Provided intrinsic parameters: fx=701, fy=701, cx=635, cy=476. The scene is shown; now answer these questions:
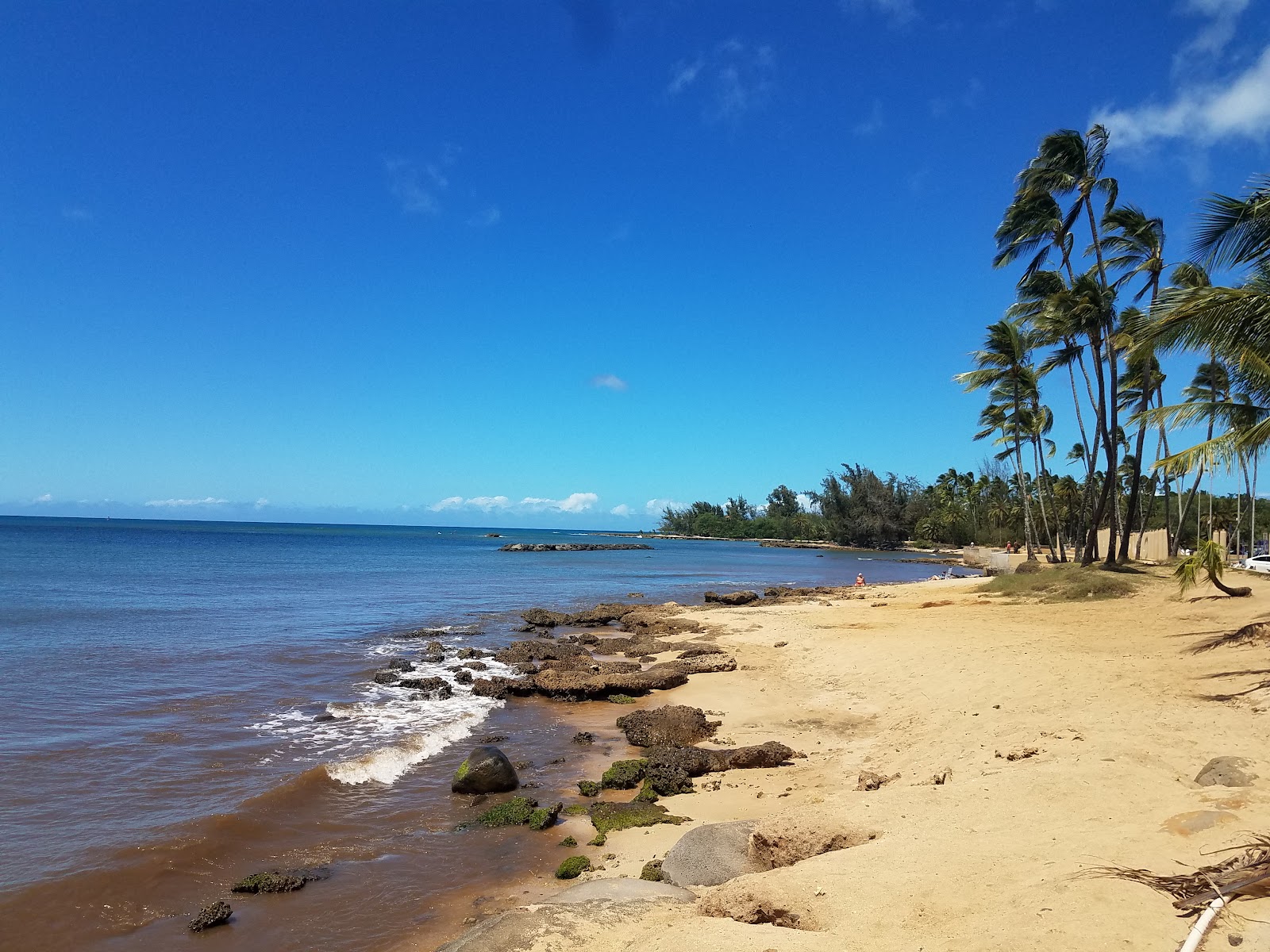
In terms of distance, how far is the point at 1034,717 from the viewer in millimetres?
8445

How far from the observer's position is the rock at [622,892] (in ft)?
18.5

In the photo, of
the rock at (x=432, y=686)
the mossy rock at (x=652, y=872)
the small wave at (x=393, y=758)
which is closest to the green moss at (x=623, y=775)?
the mossy rock at (x=652, y=872)

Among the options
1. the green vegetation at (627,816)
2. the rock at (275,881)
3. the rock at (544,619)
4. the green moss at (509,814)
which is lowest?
the rock at (544,619)

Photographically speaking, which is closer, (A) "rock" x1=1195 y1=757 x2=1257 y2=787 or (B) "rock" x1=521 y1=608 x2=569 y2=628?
(A) "rock" x1=1195 y1=757 x2=1257 y2=787

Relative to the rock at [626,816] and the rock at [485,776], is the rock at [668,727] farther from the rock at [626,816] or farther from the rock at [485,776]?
the rock at [485,776]

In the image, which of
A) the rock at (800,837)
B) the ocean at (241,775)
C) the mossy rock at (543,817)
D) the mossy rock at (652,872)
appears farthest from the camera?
the mossy rock at (543,817)

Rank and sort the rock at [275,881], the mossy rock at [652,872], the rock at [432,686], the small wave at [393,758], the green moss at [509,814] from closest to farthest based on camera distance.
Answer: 1. the mossy rock at [652,872]
2. the rock at [275,881]
3. the green moss at [509,814]
4. the small wave at [393,758]
5. the rock at [432,686]

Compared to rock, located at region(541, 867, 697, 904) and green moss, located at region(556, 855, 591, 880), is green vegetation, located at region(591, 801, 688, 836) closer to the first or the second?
green moss, located at region(556, 855, 591, 880)

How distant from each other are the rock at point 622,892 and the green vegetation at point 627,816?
1.78 meters

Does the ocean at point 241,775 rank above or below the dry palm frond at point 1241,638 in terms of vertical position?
below

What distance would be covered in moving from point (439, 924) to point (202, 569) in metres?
48.2

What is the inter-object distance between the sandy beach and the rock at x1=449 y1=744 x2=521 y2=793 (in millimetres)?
1400

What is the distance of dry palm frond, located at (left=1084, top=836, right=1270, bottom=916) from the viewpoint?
3.53 metres

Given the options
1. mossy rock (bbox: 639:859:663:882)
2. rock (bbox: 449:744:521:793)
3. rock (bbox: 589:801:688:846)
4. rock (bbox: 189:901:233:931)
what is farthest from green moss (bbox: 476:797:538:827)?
rock (bbox: 189:901:233:931)
